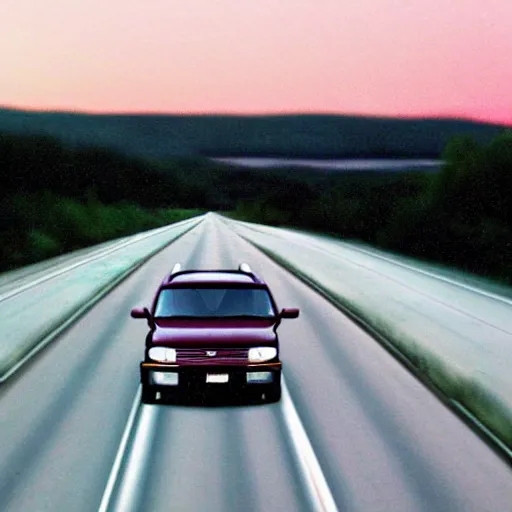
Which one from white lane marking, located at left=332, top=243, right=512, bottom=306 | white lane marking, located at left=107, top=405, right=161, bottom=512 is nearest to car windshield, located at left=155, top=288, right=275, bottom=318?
white lane marking, located at left=107, top=405, right=161, bottom=512

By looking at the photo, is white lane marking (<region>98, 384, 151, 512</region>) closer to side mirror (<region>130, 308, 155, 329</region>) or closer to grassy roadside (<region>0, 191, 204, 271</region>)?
side mirror (<region>130, 308, 155, 329</region>)

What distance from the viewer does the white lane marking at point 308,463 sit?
7852 mm

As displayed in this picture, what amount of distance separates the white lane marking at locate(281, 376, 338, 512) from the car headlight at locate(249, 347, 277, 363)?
2.64 feet

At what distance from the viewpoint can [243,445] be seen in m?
9.68

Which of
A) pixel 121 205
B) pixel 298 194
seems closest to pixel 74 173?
pixel 121 205

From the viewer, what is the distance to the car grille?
1102cm

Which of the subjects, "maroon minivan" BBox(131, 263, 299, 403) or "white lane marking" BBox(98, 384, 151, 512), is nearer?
"white lane marking" BBox(98, 384, 151, 512)

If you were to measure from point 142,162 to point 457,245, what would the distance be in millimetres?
138760

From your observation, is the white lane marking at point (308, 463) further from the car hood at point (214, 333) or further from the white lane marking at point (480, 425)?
the white lane marking at point (480, 425)

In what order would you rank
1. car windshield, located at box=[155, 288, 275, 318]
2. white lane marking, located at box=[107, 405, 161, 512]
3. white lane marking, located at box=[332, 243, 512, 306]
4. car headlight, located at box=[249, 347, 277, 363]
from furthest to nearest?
white lane marking, located at box=[332, 243, 512, 306] < car windshield, located at box=[155, 288, 275, 318] < car headlight, located at box=[249, 347, 277, 363] < white lane marking, located at box=[107, 405, 161, 512]

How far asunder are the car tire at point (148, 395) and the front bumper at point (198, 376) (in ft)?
0.27

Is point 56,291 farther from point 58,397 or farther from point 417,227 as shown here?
point 417,227

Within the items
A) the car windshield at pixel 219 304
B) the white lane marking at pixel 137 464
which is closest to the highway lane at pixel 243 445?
the white lane marking at pixel 137 464

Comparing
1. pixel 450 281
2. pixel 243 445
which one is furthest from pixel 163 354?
pixel 450 281
